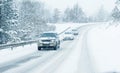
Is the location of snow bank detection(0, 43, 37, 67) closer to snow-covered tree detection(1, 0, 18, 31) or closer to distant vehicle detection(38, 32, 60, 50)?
distant vehicle detection(38, 32, 60, 50)

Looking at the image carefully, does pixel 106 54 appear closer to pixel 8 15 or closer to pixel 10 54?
pixel 10 54

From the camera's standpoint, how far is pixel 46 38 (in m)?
31.2

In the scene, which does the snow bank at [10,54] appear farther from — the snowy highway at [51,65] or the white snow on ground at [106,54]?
the white snow on ground at [106,54]

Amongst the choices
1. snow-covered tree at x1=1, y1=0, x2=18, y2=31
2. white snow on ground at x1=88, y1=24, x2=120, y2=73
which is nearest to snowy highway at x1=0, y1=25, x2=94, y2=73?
white snow on ground at x1=88, y1=24, x2=120, y2=73

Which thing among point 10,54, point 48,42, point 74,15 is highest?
point 74,15

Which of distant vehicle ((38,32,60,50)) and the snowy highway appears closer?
the snowy highway

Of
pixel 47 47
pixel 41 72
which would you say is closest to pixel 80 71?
pixel 41 72

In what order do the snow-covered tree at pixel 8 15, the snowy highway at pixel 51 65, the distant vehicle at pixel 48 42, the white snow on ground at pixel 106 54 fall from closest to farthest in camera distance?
1. the snowy highway at pixel 51 65
2. the white snow on ground at pixel 106 54
3. the distant vehicle at pixel 48 42
4. the snow-covered tree at pixel 8 15

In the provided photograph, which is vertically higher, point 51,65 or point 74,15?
point 74,15

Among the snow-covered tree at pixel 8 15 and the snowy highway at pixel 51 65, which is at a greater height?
the snow-covered tree at pixel 8 15

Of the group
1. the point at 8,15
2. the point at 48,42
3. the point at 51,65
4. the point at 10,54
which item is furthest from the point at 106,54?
the point at 8,15

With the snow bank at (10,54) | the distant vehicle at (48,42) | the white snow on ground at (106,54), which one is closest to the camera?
the white snow on ground at (106,54)

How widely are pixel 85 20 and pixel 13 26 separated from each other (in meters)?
146

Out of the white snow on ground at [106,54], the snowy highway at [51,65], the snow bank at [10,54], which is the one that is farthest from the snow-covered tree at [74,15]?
the snowy highway at [51,65]
